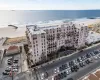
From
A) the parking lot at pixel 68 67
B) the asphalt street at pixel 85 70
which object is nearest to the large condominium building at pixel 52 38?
the parking lot at pixel 68 67

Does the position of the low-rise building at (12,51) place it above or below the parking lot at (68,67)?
above

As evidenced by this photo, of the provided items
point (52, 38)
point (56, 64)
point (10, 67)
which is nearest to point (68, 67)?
point (56, 64)

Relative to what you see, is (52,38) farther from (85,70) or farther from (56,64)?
(85,70)

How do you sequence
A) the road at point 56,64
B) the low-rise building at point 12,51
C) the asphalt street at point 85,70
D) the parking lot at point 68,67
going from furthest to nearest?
the low-rise building at point 12,51 → the road at point 56,64 → the parking lot at point 68,67 → the asphalt street at point 85,70

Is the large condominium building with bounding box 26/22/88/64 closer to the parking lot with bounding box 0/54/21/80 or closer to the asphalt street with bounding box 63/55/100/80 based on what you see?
the parking lot with bounding box 0/54/21/80


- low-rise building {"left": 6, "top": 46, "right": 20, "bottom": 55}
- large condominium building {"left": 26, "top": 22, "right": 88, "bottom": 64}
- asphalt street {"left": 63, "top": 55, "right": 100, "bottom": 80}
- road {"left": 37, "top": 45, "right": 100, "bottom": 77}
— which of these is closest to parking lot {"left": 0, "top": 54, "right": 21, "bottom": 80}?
low-rise building {"left": 6, "top": 46, "right": 20, "bottom": 55}

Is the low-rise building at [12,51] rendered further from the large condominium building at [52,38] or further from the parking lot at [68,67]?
the parking lot at [68,67]
